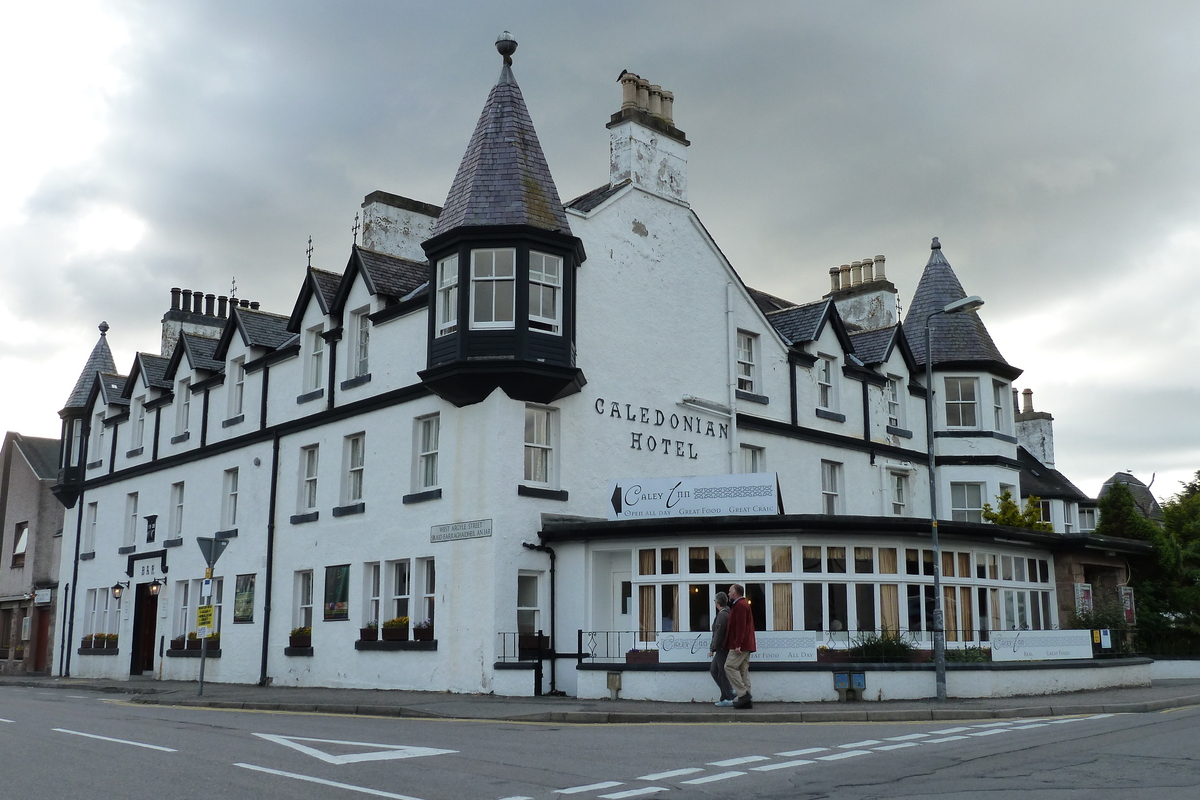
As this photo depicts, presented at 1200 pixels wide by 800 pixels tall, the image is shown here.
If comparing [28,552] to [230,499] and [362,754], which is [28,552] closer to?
[230,499]

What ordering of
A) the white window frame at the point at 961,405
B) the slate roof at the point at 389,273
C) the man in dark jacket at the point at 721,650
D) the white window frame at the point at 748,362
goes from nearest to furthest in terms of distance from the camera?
the man in dark jacket at the point at 721,650
the slate roof at the point at 389,273
the white window frame at the point at 748,362
the white window frame at the point at 961,405

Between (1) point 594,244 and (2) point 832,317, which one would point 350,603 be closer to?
(1) point 594,244

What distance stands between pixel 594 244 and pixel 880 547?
9522 mm

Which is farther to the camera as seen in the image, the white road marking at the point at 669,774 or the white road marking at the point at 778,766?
the white road marking at the point at 778,766

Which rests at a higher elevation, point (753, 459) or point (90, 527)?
point (753, 459)

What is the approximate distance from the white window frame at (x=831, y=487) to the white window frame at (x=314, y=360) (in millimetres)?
14214

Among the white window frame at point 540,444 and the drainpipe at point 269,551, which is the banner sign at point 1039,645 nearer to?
the white window frame at point 540,444

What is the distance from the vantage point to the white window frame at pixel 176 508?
113ft

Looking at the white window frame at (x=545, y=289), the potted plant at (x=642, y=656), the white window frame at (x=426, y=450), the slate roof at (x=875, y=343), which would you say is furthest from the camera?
the slate roof at (x=875, y=343)

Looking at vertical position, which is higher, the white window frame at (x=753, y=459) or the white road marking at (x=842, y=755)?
the white window frame at (x=753, y=459)

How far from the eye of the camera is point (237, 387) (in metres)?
32.6

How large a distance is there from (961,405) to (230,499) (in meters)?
22.5

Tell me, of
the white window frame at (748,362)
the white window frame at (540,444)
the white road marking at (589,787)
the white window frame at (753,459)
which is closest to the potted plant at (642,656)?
the white window frame at (540,444)

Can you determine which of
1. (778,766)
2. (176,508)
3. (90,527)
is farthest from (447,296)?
(90,527)
